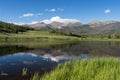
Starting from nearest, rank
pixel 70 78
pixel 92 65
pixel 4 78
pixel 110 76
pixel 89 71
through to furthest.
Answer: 1. pixel 110 76
2. pixel 70 78
3. pixel 89 71
4. pixel 92 65
5. pixel 4 78

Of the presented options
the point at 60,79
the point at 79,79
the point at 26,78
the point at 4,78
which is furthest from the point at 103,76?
the point at 4,78

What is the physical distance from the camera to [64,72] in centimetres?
1834

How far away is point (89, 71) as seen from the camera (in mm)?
18484

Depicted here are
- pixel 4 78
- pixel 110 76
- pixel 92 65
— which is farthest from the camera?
pixel 4 78

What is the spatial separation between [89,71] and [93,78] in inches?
67.0

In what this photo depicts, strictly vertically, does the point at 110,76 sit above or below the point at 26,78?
above

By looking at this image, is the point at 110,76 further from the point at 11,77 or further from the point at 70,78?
the point at 11,77

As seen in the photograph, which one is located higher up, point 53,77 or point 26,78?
point 53,77

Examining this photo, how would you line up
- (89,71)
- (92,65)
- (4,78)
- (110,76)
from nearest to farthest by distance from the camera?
(110,76), (89,71), (92,65), (4,78)

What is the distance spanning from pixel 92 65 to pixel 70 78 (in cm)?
403

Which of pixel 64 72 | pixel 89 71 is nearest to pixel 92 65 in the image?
pixel 89 71

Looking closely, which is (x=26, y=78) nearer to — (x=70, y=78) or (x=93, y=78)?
(x=70, y=78)

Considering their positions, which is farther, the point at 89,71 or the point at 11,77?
the point at 11,77

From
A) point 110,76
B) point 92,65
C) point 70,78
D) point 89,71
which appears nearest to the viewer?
point 110,76
